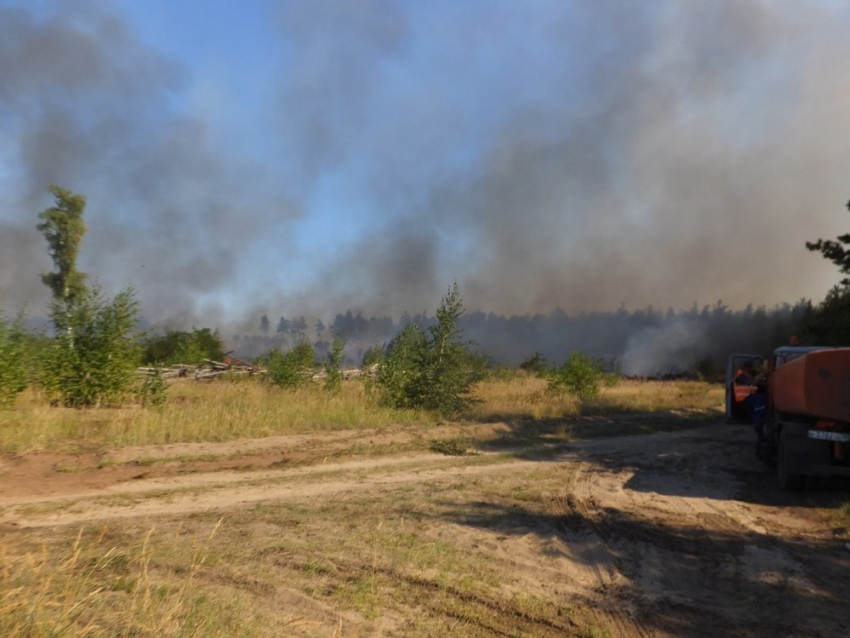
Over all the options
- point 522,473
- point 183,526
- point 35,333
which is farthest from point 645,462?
point 35,333

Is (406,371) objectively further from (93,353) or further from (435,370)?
(93,353)

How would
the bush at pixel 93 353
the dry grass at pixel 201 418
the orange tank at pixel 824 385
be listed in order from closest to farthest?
the orange tank at pixel 824 385 → the dry grass at pixel 201 418 → the bush at pixel 93 353

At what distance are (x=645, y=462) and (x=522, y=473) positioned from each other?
3.81 meters

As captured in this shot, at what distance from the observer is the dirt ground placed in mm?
5699

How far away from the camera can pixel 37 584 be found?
456 cm

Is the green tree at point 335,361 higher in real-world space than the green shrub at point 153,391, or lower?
higher

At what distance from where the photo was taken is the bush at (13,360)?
47.9 feet

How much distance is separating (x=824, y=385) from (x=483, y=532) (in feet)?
21.8

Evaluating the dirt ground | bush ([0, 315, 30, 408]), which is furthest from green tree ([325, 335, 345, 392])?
bush ([0, 315, 30, 408])

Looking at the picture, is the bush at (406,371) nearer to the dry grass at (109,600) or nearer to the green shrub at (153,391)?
the green shrub at (153,391)

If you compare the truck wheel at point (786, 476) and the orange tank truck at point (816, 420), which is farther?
the truck wheel at point (786, 476)

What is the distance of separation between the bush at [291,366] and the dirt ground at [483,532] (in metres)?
8.89

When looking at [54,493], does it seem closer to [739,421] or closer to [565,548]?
[565,548]

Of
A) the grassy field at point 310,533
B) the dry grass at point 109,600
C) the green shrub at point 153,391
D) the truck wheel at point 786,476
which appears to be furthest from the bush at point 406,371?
the dry grass at point 109,600
